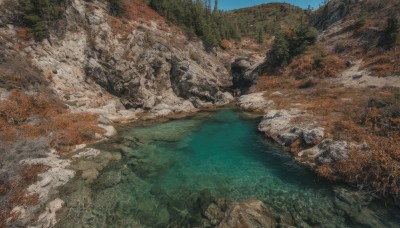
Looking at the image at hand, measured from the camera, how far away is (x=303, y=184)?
645 inches

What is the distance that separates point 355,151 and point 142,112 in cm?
3137

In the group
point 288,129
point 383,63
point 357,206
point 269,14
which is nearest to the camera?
point 357,206

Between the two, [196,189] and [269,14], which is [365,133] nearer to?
[196,189]

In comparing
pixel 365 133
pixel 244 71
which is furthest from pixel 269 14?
pixel 365 133

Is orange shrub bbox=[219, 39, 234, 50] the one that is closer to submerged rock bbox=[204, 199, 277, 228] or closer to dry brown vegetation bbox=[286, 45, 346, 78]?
dry brown vegetation bbox=[286, 45, 346, 78]

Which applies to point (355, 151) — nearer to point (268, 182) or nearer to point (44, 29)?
point (268, 182)

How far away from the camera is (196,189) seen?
16.2 metres

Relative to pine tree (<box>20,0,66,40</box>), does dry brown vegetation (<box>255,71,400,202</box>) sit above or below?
below

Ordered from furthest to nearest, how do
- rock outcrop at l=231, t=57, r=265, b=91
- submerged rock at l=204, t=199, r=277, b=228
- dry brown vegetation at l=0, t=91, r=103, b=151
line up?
rock outcrop at l=231, t=57, r=265, b=91, dry brown vegetation at l=0, t=91, r=103, b=151, submerged rock at l=204, t=199, r=277, b=228

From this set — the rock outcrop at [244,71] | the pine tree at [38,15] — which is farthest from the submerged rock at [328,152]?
the pine tree at [38,15]

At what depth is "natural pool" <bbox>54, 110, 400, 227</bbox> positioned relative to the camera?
1296 cm

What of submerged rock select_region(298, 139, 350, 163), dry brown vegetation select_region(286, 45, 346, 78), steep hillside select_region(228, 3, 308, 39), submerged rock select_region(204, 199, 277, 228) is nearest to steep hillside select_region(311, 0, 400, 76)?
dry brown vegetation select_region(286, 45, 346, 78)

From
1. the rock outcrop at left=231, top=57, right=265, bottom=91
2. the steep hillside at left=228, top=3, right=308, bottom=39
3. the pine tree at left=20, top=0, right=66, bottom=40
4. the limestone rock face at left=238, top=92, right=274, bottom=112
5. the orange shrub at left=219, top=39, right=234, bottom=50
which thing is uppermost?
the steep hillside at left=228, top=3, right=308, bottom=39

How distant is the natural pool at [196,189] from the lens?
1296cm
